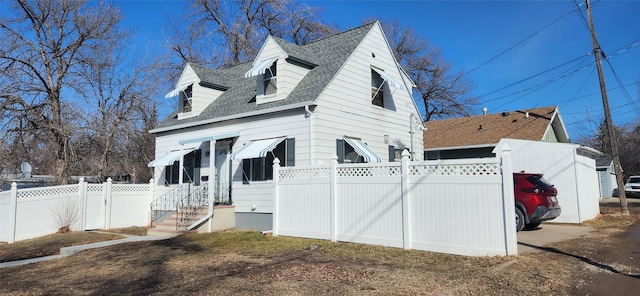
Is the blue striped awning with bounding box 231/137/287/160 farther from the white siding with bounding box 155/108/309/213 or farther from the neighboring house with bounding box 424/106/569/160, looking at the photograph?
the neighboring house with bounding box 424/106/569/160

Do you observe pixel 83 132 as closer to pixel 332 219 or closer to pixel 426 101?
pixel 332 219

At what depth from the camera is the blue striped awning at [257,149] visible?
482 inches

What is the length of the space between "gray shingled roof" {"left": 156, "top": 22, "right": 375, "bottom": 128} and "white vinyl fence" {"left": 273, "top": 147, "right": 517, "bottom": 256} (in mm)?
2937

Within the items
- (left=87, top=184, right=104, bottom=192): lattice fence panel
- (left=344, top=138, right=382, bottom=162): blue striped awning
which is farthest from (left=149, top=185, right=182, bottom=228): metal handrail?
(left=344, top=138, right=382, bottom=162): blue striped awning

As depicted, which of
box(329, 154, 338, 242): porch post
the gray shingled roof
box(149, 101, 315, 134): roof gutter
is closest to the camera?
box(329, 154, 338, 242): porch post

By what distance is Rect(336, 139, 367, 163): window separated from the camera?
42.4 ft

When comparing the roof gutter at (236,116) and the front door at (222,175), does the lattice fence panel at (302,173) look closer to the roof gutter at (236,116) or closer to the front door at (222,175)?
the roof gutter at (236,116)

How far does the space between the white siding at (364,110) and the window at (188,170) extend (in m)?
5.68

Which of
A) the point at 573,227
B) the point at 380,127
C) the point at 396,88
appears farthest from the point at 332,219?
the point at 573,227

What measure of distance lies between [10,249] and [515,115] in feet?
80.1

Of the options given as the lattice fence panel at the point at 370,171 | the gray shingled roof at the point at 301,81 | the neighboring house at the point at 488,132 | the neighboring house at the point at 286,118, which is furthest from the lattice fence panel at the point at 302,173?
the neighboring house at the point at 488,132

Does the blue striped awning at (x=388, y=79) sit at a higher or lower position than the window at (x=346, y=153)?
higher

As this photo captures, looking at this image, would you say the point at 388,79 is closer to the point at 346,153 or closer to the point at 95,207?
the point at 346,153

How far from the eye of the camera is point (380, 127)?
14.8 m
